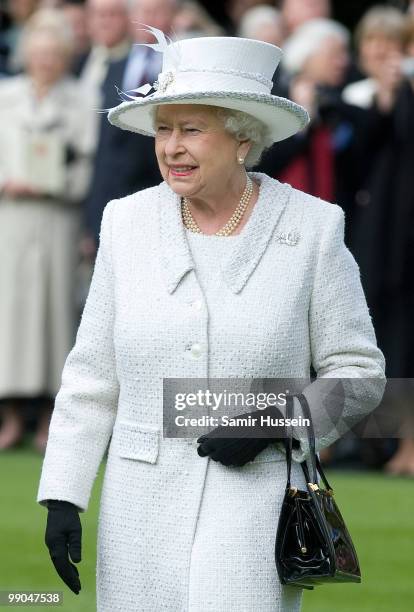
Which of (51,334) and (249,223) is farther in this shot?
(51,334)

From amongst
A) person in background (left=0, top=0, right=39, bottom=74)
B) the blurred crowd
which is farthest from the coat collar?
person in background (left=0, top=0, right=39, bottom=74)

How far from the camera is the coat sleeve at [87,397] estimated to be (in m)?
4.30

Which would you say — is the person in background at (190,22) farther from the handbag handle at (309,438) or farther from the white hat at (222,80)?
the handbag handle at (309,438)

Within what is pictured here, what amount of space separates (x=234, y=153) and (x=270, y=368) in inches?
22.5

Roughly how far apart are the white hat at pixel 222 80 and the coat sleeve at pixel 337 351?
1.06 feet

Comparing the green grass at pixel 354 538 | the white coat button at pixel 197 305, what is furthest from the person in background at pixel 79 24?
the white coat button at pixel 197 305

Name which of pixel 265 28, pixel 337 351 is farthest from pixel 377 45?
pixel 337 351

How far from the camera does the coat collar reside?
14.0 feet

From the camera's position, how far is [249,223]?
4.33m

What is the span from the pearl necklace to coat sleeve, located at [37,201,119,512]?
209mm

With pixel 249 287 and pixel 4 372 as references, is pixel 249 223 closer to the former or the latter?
pixel 249 287

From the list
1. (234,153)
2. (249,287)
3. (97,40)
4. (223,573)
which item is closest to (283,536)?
(223,573)

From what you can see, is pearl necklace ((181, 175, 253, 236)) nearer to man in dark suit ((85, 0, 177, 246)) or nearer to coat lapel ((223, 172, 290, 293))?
coat lapel ((223, 172, 290, 293))

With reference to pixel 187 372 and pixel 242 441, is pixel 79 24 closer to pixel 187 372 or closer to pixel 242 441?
pixel 187 372
